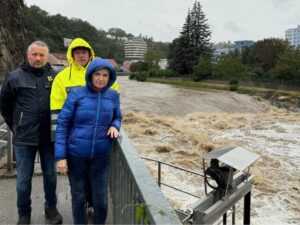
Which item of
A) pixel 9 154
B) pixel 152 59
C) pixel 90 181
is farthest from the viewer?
pixel 152 59

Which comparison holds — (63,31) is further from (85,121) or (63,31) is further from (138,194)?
(138,194)

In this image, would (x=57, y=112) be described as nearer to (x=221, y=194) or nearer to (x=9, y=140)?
(x=221, y=194)

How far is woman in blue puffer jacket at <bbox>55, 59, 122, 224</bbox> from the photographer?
2.97m

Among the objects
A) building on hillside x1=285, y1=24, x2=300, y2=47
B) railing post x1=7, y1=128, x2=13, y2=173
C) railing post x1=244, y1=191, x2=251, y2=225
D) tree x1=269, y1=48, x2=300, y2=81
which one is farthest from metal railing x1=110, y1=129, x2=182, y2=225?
building on hillside x1=285, y1=24, x2=300, y2=47

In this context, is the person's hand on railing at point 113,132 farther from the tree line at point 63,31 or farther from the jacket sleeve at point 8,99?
the tree line at point 63,31

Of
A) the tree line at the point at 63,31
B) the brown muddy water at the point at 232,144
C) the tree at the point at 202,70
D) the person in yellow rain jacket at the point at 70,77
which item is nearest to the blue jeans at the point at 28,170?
the person in yellow rain jacket at the point at 70,77

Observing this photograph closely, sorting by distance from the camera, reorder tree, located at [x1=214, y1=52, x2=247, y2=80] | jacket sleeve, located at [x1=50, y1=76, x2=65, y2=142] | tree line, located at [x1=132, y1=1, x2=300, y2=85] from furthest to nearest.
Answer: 1. tree, located at [x1=214, y1=52, x2=247, y2=80]
2. tree line, located at [x1=132, y1=1, x2=300, y2=85]
3. jacket sleeve, located at [x1=50, y1=76, x2=65, y2=142]

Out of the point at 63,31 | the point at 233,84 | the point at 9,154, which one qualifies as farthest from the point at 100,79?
the point at 63,31

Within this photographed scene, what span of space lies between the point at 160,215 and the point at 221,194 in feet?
6.53

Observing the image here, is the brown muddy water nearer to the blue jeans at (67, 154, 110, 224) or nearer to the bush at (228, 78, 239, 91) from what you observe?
the blue jeans at (67, 154, 110, 224)

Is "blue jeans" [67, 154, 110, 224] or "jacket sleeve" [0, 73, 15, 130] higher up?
"jacket sleeve" [0, 73, 15, 130]

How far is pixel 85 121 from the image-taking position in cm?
297

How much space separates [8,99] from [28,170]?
68cm

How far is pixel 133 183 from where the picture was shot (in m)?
2.23
